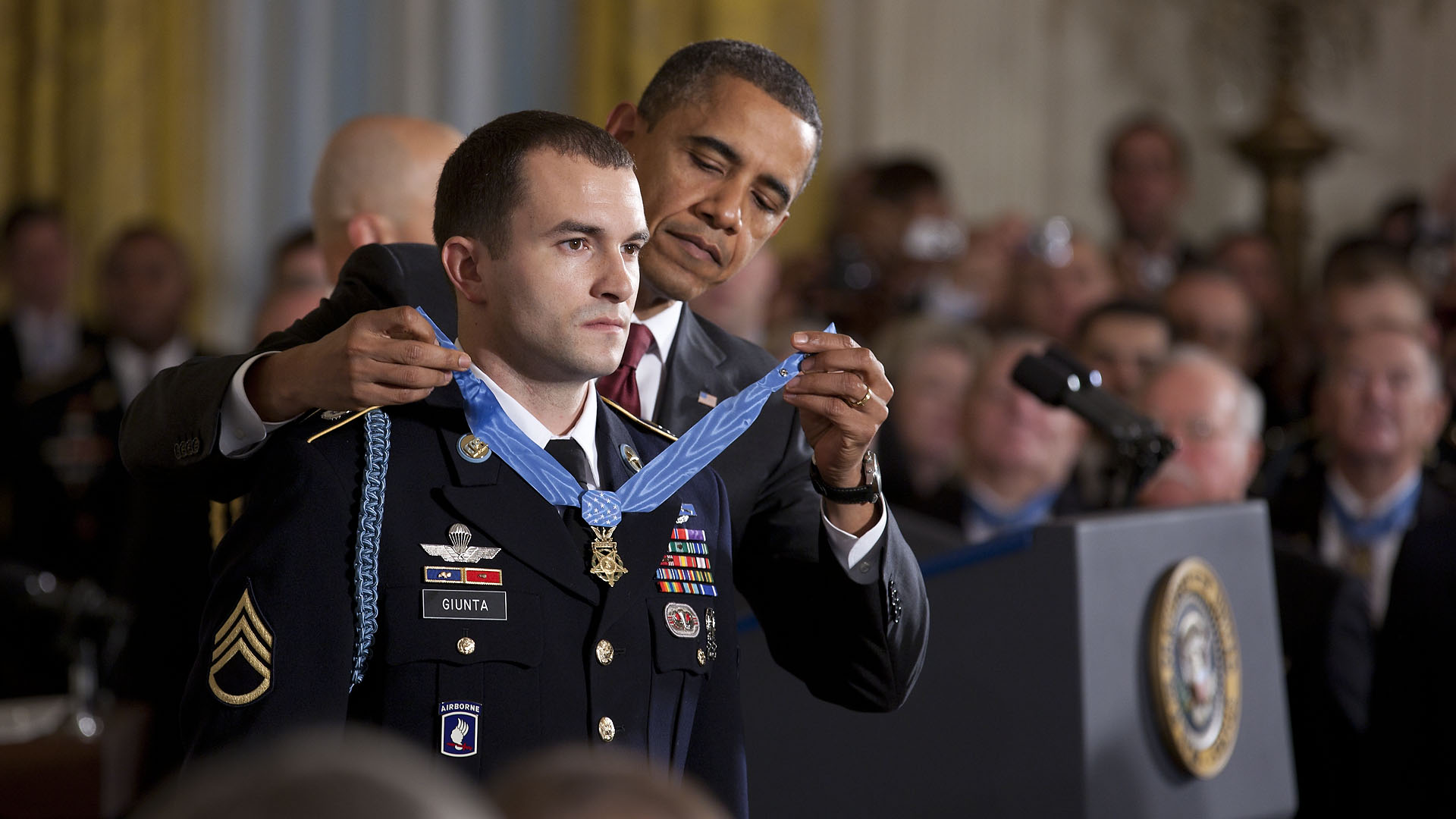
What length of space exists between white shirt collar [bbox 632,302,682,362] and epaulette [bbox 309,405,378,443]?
59 cm

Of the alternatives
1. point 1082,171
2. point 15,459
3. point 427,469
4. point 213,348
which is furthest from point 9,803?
point 1082,171

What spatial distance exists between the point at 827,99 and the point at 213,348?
300 centimetres

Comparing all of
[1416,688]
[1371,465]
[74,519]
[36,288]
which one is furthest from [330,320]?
[36,288]

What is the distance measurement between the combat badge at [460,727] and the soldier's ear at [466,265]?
1.35 ft

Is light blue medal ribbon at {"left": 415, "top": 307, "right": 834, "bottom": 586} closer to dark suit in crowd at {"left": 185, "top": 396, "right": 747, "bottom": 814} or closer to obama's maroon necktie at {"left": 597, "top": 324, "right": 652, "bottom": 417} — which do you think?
dark suit in crowd at {"left": 185, "top": 396, "right": 747, "bottom": 814}

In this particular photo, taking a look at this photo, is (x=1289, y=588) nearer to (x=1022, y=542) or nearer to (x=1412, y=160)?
(x=1022, y=542)

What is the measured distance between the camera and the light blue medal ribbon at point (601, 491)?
Answer: 5.63 ft

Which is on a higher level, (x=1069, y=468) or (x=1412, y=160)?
(x=1412, y=160)

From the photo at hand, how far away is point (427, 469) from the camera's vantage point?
5.68ft

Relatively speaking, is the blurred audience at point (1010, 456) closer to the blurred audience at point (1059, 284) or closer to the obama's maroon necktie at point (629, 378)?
the blurred audience at point (1059, 284)

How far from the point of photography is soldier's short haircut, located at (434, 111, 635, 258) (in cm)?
171

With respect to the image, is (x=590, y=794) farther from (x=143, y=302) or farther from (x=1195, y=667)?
(x=143, y=302)

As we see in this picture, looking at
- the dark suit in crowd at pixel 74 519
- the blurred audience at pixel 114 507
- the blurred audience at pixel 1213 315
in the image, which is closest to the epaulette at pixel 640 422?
the blurred audience at pixel 114 507

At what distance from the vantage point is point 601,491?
177 cm
